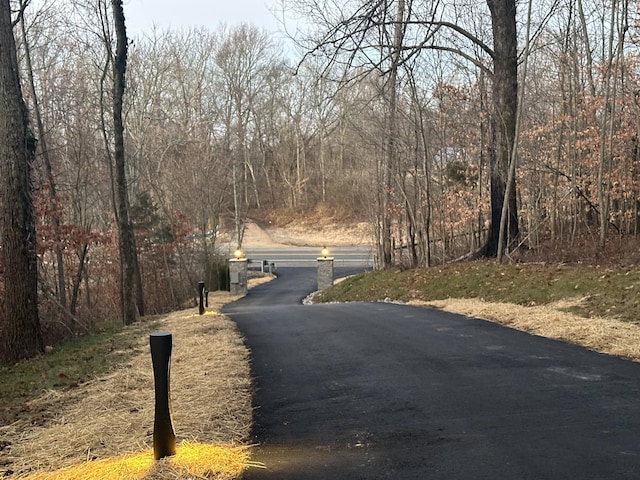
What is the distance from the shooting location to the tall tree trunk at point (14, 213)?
29.9 feet

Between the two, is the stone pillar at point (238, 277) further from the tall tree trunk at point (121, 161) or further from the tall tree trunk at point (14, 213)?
the tall tree trunk at point (14, 213)

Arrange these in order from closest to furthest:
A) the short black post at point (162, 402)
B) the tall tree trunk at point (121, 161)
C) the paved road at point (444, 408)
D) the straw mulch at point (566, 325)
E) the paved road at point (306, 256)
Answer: the paved road at point (444, 408) → the short black post at point (162, 402) → the straw mulch at point (566, 325) → the tall tree trunk at point (121, 161) → the paved road at point (306, 256)

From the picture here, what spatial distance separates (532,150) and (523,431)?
17186 millimetres

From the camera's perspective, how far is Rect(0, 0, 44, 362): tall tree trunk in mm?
9117

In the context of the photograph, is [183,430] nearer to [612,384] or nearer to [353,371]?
[353,371]

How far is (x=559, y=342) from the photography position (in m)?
6.94

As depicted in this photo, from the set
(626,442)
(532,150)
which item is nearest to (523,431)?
(626,442)

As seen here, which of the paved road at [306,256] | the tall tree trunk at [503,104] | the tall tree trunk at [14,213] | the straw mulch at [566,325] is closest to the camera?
the straw mulch at [566,325]

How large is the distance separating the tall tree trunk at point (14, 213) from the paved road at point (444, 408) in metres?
4.18

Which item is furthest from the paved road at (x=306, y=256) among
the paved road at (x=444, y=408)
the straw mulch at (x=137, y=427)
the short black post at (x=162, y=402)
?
the short black post at (x=162, y=402)

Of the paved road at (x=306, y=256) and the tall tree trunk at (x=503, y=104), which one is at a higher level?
the tall tree trunk at (x=503, y=104)

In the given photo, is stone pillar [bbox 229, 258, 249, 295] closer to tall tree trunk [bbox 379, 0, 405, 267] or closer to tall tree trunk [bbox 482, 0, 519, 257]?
tall tree trunk [bbox 379, 0, 405, 267]

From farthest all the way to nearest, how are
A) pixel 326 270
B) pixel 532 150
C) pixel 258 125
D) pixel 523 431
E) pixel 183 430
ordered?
pixel 258 125 < pixel 326 270 < pixel 532 150 < pixel 183 430 < pixel 523 431

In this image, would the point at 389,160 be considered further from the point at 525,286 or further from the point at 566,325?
the point at 566,325
